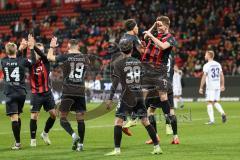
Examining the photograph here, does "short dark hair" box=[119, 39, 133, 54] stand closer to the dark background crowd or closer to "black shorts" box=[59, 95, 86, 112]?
"black shorts" box=[59, 95, 86, 112]

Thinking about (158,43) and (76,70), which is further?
(76,70)

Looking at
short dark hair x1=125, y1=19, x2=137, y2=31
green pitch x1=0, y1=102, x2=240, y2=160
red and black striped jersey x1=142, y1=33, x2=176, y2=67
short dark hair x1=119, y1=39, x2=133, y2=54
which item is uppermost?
short dark hair x1=125, y1=19, x2=137, y2=31

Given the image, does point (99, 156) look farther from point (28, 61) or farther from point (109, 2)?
point (109, 2)

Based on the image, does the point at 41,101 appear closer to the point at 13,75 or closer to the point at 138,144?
the point at 13,75

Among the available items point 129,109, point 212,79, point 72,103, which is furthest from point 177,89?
point 129,109

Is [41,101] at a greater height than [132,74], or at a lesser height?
lesser

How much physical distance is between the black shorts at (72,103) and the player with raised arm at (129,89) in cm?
146

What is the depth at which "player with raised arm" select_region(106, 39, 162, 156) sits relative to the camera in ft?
41.2

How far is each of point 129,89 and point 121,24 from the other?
116ft

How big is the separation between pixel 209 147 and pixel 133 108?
89.9 inches

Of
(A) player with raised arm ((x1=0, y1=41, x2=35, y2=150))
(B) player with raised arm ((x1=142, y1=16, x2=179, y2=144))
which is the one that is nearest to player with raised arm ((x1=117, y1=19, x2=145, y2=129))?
(B) player with raised arm ((x1=142, y1=16, x2=179, y2=144))

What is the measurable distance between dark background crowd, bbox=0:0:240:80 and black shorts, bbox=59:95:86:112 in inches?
866

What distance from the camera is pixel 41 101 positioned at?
49.8ft

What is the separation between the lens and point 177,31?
43688 mm
